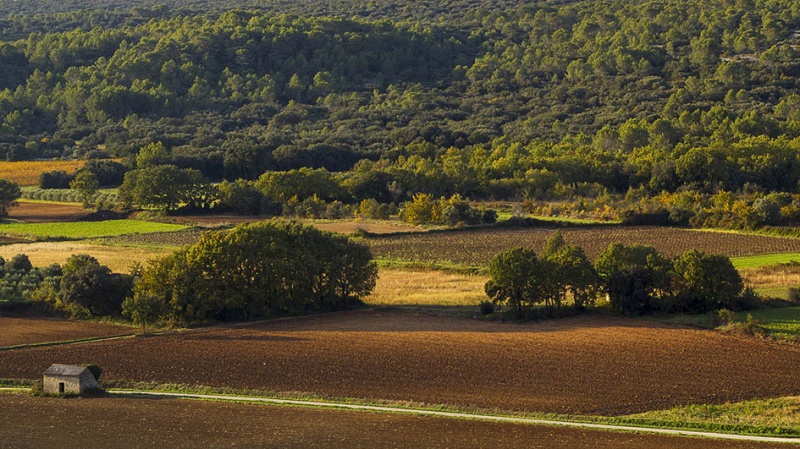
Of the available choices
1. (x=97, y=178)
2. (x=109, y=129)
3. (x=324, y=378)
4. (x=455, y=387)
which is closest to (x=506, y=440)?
(x=455, y=387)

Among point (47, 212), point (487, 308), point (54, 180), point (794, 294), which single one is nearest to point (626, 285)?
point (487, 308)

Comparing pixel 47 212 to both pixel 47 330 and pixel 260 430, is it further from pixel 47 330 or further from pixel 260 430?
pixel 260 430

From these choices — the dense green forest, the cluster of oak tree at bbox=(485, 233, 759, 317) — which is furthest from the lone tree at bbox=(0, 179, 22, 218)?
the cluster of oak tree at bbox=(485, 233, 759, 317)

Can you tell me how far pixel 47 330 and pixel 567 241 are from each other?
35817 millimetres

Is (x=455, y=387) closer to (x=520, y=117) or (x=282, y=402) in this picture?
(x=282, y=402)

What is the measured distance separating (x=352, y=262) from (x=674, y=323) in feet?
45.2

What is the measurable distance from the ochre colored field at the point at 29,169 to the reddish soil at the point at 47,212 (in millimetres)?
13431

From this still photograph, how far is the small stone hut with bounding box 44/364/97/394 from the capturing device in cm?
4075

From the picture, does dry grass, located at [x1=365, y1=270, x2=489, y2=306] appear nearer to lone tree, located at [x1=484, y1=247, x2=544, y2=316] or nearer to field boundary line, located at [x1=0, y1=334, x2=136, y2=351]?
lone tree, located at [x1=484, y1=247, x2=544, y2=316]

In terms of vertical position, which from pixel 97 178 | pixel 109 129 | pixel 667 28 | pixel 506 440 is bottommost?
pixel 506 440

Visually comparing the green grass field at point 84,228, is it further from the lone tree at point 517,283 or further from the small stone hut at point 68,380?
the small stone hut at point 68,380

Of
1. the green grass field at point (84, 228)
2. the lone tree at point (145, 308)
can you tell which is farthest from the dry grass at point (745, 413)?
the green grass field at point (84, 228)

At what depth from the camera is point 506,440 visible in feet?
113

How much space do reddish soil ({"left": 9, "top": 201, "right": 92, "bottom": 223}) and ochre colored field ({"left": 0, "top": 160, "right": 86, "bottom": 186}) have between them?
529 inches
